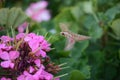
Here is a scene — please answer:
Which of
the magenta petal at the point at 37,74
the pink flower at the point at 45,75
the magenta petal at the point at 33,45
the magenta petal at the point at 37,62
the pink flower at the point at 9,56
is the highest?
the magenta petal at the point at 33,45

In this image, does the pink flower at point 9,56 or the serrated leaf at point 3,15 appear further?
the serrated leaf at point 3,15

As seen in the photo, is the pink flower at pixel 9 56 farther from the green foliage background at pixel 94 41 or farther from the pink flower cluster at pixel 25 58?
the green foliage background at pixel 94 41

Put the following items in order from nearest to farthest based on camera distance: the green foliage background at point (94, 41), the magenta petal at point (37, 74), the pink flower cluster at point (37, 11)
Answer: the magenta petal at point (37, 74) < the green foliage background at point (94, 41) < the pink flower cluster at point (37, 11)

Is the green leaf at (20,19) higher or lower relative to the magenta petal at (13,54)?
higher

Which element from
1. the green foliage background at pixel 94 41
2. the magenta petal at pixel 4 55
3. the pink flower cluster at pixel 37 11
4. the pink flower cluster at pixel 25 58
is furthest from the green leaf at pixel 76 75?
the pink flower cluster at pixel 37 11

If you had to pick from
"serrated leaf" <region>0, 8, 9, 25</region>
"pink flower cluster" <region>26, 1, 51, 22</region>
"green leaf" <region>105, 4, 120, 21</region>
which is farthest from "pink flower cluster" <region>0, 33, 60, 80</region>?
"pink flower cluster" <region>26, 1, 51, 22</region>

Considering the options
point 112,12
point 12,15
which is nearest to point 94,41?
point 112,12

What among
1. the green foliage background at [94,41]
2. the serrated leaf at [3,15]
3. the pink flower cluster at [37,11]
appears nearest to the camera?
the serrated leaf at [3,15]

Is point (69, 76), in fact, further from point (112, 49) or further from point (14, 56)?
point (112, 49)
